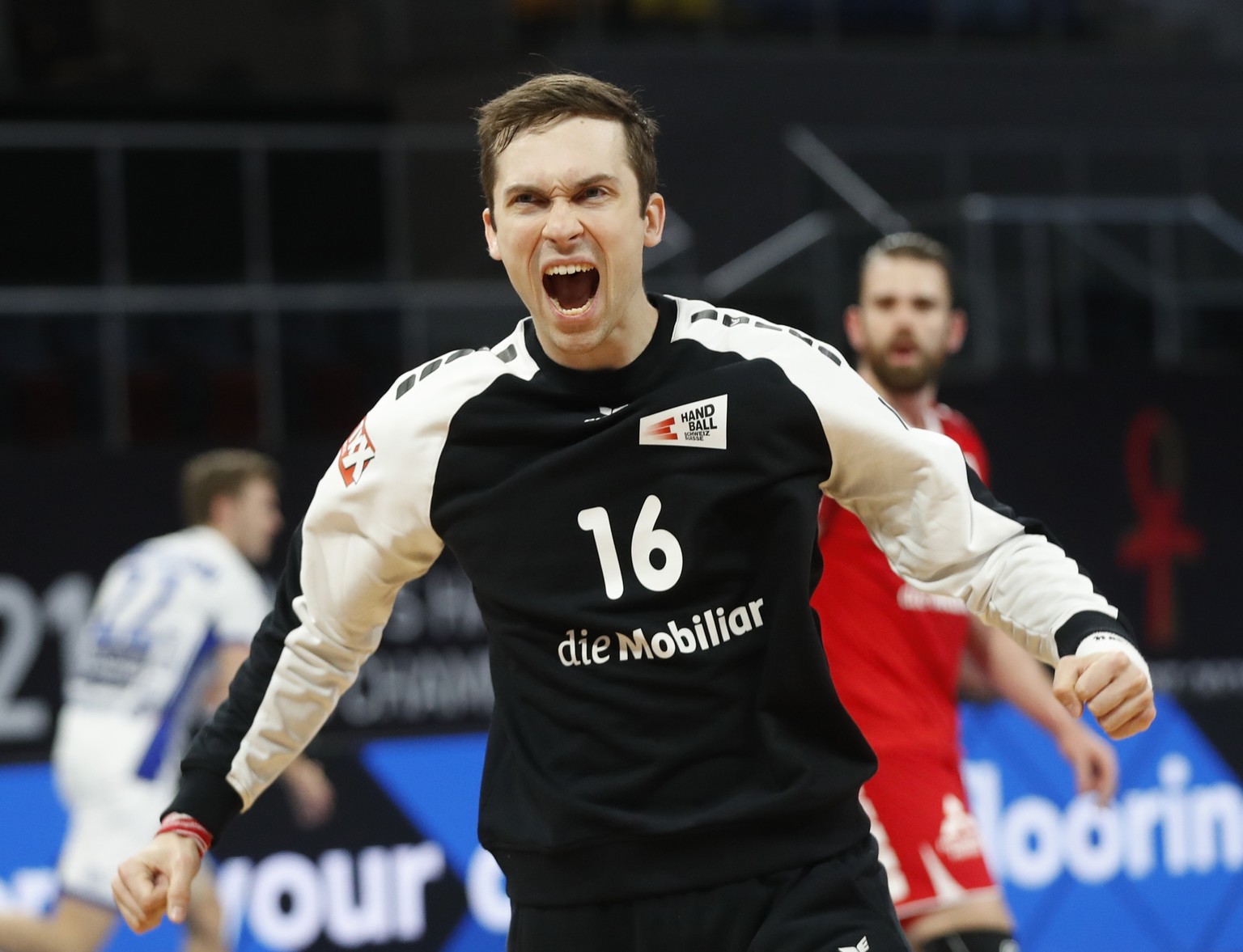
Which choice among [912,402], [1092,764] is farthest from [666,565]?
[1092,764]

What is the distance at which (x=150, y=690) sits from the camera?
700cm

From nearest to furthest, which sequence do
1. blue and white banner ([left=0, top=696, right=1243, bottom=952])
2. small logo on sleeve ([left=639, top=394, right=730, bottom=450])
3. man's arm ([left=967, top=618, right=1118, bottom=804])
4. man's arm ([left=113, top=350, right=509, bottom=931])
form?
small logo on sleeve ([left=639, top=394, right=730, bottom=450]) → man's arm ([left=113, top=350, right=509, bottom=931]) → man's arm ([left=967, top=618, right=1118, bottom=804]) → blue and white banner ([left=0, top=696, right=1243, bottom=952])

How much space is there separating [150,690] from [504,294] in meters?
4.98

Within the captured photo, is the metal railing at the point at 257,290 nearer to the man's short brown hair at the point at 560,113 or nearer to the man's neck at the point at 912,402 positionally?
the man's neck at the point at 912,402

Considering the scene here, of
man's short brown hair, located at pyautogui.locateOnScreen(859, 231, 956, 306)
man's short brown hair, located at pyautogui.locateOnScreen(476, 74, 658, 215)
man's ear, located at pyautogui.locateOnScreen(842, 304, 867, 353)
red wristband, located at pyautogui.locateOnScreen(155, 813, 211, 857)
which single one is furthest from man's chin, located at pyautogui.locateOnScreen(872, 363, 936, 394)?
red wristband, located at pyautogui.locateOnScreen(155, 813, 211, 857)

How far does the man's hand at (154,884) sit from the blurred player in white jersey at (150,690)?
11.8 feet

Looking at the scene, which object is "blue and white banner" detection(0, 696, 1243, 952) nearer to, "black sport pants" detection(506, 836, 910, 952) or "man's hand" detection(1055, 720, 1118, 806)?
"man's hand" detection(1055, 720, 1118, 806)

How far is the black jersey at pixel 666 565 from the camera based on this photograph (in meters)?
2.87

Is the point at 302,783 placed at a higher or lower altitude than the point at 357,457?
lower

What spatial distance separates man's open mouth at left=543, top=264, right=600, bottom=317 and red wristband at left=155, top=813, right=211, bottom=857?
1.08 m

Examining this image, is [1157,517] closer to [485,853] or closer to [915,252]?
[485,853]

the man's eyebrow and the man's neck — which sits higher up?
the man's eyebrow

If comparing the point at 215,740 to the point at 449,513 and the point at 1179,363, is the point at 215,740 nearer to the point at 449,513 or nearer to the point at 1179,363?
the point at 449,513

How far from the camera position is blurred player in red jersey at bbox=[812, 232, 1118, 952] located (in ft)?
14.5
